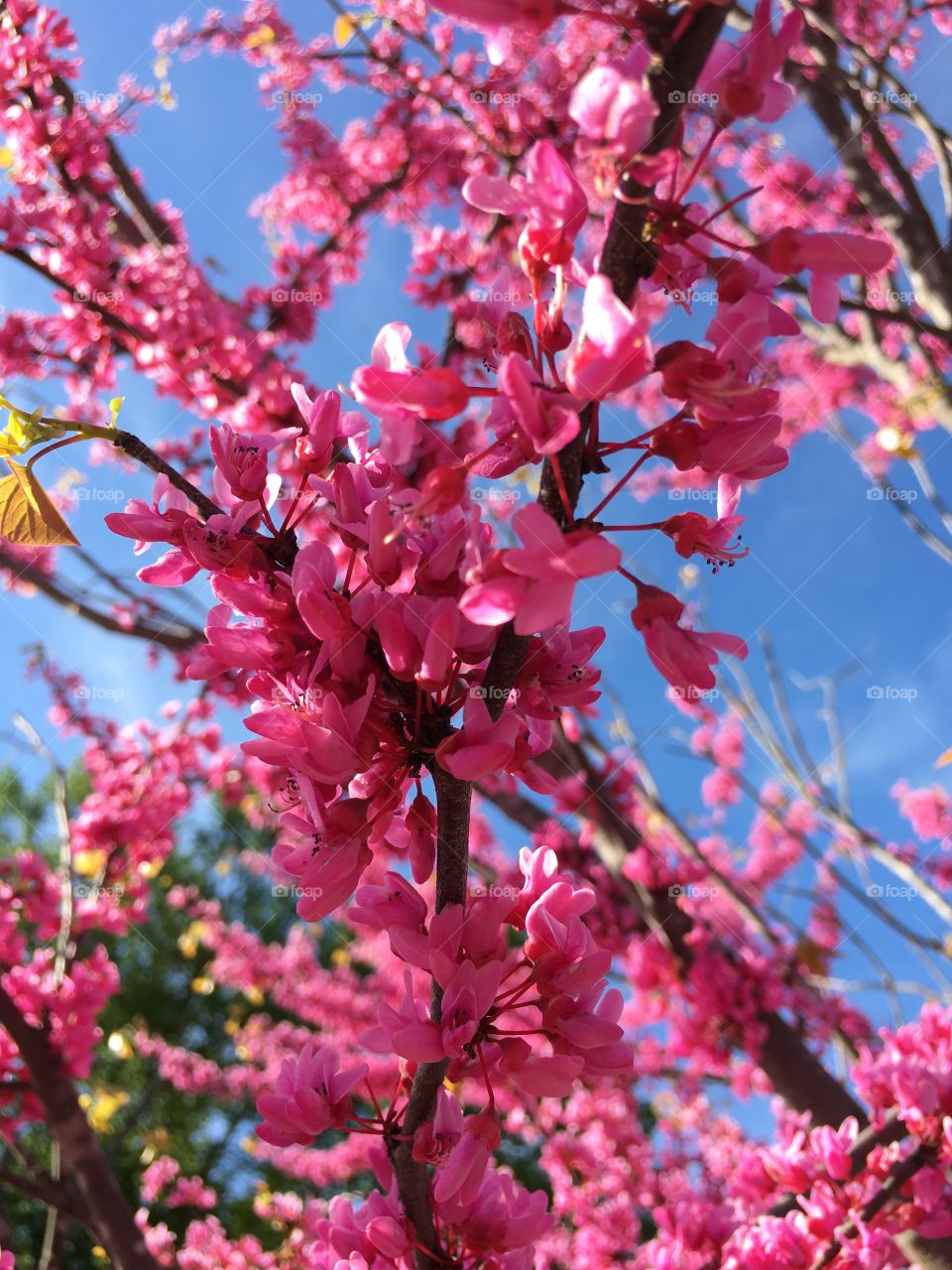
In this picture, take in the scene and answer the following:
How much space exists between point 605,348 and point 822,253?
0.88 ft

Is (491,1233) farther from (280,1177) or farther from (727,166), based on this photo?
(280,1177)

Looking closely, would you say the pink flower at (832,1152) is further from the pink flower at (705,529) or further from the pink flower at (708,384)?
the pink flower at (708,384)

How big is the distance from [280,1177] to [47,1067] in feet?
49.0

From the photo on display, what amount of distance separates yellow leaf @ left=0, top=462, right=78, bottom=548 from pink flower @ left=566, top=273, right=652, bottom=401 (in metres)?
→ 0.70

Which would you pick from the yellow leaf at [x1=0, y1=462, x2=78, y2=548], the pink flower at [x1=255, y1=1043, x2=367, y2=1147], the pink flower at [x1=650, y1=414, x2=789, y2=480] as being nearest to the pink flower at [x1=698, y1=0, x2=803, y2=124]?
the pink flower at [x1=650, y1=414, x2=789, y2=480]

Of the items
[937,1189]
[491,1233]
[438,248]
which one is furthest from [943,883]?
[491,1233]

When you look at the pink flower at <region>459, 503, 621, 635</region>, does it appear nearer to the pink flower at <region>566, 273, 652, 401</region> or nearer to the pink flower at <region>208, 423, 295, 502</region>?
the pink flower at <region>566, 273, 652, 401</region>

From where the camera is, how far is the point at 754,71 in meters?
0.81

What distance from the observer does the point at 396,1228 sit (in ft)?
3.49

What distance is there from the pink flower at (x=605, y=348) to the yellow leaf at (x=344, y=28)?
413 cm

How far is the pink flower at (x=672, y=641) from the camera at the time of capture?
0.95 m

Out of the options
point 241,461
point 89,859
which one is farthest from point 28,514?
point 89,859

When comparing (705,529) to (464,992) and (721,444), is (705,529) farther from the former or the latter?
(464,992)

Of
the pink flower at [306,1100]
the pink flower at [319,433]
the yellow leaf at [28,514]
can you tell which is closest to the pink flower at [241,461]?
the pink flower at [319,433]
